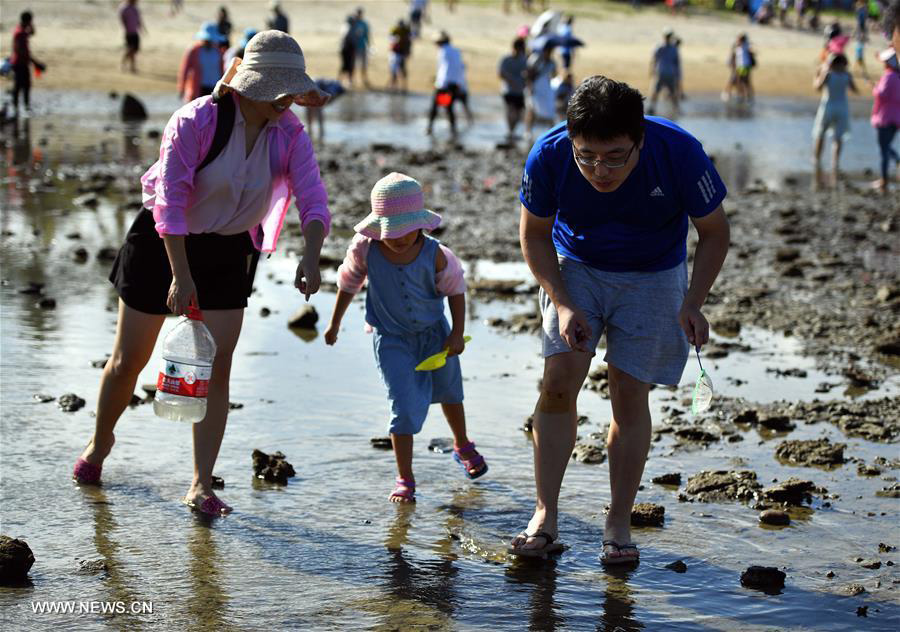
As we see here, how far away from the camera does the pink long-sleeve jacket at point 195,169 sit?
521 cm

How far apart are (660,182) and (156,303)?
210cm

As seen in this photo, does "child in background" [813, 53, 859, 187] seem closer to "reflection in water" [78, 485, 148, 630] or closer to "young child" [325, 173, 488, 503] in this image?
"young child" [325, 173, 488, 503]

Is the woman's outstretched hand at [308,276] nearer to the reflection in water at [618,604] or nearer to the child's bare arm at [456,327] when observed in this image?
the child's bare arm at [456,327]

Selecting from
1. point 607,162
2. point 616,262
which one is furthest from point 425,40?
point 607,162

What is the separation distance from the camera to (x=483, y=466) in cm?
605

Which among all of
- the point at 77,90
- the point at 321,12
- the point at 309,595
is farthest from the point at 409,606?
the point at 321,12

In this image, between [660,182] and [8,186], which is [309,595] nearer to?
[660,182]

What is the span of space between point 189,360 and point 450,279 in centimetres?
114

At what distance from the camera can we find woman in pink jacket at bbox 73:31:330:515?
17.1 feet

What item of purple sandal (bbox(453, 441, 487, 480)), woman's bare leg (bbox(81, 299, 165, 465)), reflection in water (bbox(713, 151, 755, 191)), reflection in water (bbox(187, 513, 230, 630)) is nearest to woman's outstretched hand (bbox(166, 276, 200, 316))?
woman's bare leg (bbox(81, 299, 165, 465))

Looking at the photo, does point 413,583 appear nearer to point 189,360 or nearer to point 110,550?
point 110,550

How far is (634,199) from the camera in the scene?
4.85 metres

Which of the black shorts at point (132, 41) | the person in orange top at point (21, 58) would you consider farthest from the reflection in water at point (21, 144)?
the black shorts at point (132, 41)

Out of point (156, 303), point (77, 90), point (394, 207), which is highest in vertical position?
point (394, 207)
